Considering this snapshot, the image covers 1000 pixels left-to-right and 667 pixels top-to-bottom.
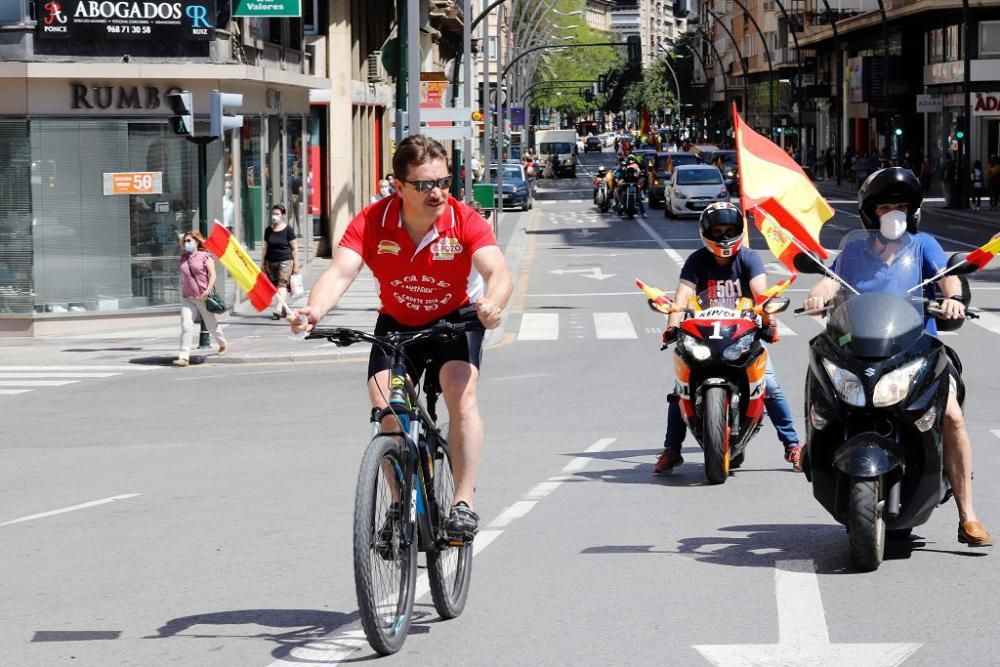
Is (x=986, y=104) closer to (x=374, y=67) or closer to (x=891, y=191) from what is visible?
(x=374, y=67)

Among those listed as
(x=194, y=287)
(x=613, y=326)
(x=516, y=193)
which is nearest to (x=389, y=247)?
(x=194, y=287)

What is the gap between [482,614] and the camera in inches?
265

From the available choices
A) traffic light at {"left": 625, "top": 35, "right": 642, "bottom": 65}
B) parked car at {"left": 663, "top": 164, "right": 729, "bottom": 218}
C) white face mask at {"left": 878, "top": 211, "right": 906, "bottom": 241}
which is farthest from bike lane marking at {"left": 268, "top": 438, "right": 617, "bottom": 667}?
A: traffic light at {"left": 625, "top": 35, "right": 642, "bottom": 65}

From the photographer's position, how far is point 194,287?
20500mm

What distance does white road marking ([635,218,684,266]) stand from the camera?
34803mm

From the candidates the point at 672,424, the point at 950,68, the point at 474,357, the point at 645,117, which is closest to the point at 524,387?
the point at 672,424

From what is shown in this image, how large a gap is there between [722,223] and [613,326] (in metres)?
13.0

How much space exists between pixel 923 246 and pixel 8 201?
738 inches

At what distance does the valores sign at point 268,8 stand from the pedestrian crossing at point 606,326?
19.4ft

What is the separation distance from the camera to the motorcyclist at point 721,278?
10.2 meters

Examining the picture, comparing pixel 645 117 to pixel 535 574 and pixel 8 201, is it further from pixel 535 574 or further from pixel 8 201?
pixel 535 574

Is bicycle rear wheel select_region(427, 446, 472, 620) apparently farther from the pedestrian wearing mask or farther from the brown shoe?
the pedestrian wearing mask

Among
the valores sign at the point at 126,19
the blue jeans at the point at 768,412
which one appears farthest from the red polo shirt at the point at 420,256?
the valores sign at the point at 126,19

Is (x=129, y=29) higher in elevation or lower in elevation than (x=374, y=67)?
lower
